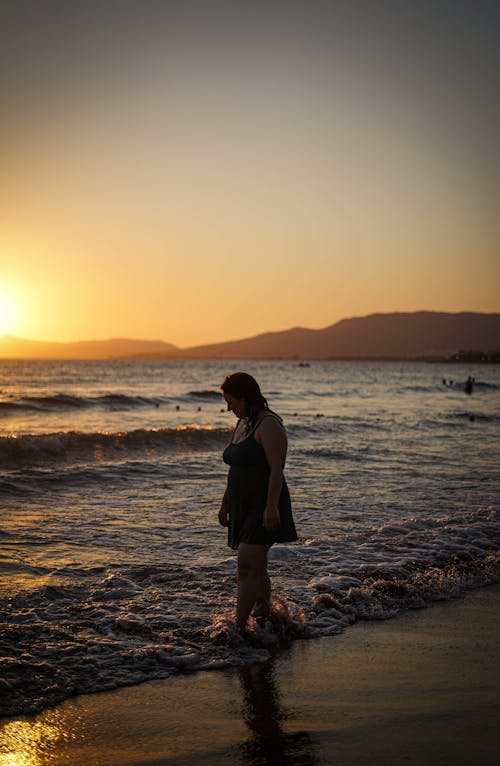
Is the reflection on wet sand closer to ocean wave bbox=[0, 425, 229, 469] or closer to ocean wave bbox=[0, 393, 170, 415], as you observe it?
ocean wave bbox=[0, 425, 229, 469]

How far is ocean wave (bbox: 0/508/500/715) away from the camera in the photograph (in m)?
4.60

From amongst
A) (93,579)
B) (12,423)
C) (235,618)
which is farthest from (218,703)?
(12,423)

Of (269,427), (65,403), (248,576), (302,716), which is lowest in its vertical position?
(302,716)

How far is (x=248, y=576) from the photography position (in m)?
5.08

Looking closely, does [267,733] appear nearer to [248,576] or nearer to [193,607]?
[248,576]

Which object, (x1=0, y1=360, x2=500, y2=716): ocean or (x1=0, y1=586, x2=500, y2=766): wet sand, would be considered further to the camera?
(x1=0, y1=360, x2=500, y2=716): ocean

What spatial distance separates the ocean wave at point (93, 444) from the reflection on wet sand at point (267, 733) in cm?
1285

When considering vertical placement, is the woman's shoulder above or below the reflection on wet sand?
above

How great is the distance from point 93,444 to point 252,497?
14.5 m

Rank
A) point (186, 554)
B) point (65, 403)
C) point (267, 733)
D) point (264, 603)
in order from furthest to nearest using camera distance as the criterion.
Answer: point (65, 403), point (186, 554), point (264, 603), point (267, 733)

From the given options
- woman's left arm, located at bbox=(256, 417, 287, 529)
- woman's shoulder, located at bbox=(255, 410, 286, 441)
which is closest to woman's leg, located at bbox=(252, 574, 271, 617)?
woman's left arm, located at bbox=(256, 417, 287, 529)

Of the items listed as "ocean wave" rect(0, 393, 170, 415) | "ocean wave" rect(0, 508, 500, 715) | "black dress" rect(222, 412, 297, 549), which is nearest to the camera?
"ocean wave" rect(0, 508, 500, 715)

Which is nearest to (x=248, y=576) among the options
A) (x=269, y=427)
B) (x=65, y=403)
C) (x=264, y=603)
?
(x=264, y=603)

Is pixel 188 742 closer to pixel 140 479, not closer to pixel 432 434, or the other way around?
pixel 140 479
